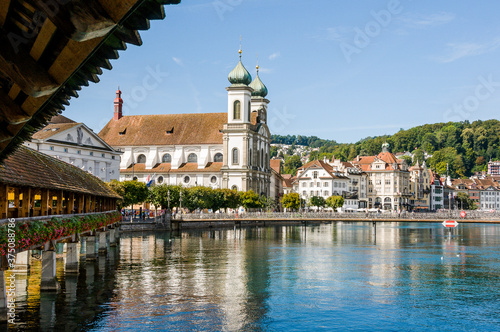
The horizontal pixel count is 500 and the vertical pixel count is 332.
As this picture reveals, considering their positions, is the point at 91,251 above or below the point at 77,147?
below

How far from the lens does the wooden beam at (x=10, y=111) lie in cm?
807

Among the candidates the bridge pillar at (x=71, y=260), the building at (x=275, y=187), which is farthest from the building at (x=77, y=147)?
the building at (x=275, y=187)

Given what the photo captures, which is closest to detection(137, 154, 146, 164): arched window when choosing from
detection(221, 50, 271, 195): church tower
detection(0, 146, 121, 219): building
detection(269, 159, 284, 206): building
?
detection(221, 50, 271, 195): church tower

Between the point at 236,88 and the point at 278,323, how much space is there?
94201mm

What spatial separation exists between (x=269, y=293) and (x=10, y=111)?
85.6 ft

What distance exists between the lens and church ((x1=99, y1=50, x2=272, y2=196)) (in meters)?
115

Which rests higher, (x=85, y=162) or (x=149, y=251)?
(x=85, y=162)

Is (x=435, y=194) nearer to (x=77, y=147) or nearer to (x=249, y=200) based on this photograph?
(x=249, y=200)

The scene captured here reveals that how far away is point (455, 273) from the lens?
136 ft

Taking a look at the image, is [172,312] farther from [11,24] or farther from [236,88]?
[236,88]

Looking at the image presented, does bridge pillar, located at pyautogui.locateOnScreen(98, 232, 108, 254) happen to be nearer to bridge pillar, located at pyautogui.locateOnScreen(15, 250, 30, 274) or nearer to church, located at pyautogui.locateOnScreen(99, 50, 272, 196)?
Result: bridge pillar, located at pyautogui.locateOnScreen(15, 250, 30, 274)

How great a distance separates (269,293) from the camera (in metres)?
32.7

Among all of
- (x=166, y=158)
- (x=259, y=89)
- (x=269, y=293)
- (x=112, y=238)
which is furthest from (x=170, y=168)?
(x=269, y=293)

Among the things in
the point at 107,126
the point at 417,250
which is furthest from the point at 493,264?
the point at 107,126
